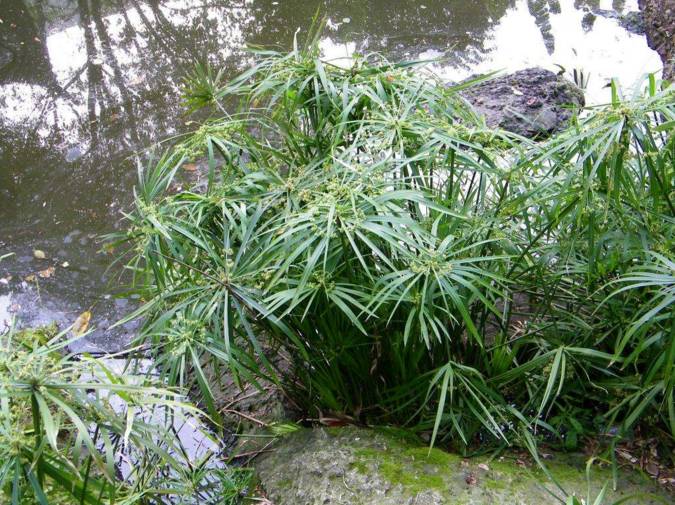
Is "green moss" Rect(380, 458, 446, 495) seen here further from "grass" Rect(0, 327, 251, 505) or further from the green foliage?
"grass" Rect(0, 327, 251, 505)

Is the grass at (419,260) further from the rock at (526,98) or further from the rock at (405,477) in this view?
the rock at (526,98)

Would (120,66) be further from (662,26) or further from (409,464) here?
(409,464)

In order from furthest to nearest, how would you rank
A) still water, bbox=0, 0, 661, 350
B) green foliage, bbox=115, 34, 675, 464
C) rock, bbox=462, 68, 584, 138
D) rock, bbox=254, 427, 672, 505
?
1. rock, bbox=462, 68, 584, 138
2. still water, bbox=0, 0, 661, 350
3. rock, bbox=254, 427, 672, 505
4. green foliage, bbox=115, 34, 675, 464

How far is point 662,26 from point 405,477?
4230mm

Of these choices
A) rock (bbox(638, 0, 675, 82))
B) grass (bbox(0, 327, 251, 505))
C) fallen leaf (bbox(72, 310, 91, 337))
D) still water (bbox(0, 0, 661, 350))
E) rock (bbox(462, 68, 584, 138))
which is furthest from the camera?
rock (bbox(638, 0, 675, 82))

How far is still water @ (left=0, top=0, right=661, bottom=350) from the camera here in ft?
13.6

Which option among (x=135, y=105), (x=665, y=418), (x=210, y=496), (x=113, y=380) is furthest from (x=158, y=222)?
(x=135, y=105)

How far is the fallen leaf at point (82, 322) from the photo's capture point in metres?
3.62

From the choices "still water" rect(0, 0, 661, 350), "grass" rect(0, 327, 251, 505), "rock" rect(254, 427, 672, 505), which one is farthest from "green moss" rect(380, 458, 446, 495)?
"still water" rect(0, 0, 661, 350)

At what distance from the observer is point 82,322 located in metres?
3.66

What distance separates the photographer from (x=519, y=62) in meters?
5.74

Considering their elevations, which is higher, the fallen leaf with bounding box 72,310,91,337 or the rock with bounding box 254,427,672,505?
the fallen leaf with bounding box 72,310,91,337

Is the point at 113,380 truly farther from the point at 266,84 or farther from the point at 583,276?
the point at 583,276

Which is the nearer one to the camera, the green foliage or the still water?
the green foliage
